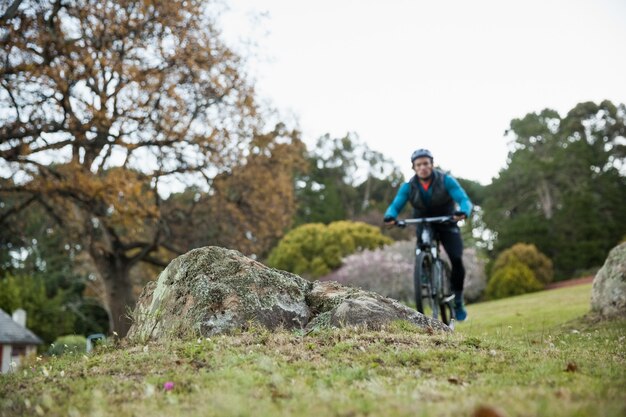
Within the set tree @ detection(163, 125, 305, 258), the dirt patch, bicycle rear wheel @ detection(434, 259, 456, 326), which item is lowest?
the dirt patch

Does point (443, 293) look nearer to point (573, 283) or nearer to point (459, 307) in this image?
point (459, 307)

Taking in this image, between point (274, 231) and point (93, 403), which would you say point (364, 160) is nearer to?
point (274, 231)

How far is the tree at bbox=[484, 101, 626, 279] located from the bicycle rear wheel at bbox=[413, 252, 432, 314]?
33893 mm

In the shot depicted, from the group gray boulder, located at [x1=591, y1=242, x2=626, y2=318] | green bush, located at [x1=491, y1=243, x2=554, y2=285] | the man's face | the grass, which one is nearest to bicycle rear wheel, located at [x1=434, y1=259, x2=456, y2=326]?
the man's face

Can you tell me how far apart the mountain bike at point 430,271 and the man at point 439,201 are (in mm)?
142

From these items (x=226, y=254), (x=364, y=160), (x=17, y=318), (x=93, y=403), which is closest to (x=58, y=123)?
(x=226, y=254)

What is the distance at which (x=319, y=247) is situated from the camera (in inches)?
1486

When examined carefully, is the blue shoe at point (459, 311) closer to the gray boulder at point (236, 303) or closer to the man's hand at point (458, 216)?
the man's hand at point (458, 216)

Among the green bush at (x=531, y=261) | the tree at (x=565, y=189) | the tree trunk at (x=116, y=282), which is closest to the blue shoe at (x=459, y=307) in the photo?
the tree trunk at (x=116, y=282)

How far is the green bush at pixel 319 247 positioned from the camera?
37.3m

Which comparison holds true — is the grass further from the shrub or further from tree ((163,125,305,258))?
the shrub

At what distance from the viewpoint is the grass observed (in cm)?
256

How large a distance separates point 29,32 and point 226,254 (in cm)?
1011

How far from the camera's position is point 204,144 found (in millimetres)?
16875
